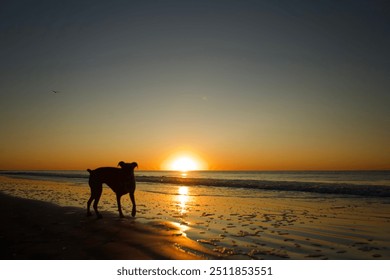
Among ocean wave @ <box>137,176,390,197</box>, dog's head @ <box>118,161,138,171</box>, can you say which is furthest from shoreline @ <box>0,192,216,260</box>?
ocean wave @ <box>137,176,390,197</box>

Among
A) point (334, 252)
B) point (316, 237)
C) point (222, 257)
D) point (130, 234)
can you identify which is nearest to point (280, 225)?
point (316, 237)

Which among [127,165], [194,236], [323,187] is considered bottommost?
[194,236]

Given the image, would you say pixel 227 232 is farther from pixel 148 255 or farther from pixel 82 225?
pixel 82 225

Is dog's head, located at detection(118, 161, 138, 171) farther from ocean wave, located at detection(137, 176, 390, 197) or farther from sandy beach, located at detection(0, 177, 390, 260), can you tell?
ocean wave, located at detection(137, 176, 390, 197)

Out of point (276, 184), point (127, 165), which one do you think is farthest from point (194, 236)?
point (276, 184)

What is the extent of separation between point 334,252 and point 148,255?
407cm

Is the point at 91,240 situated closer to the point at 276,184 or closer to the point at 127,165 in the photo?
the point at 127,165

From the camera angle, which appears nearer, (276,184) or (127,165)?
(127,165)

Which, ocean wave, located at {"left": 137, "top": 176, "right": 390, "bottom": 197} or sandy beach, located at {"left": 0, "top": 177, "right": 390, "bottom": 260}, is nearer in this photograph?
sandy beach, located at {"left": 0, "top": 177, "right": 390, "bottom": 260}

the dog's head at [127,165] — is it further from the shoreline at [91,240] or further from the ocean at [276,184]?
the ocean at [276,184]

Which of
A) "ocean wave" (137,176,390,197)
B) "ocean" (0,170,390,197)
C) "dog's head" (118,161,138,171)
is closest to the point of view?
"dog's head" (118,161,138,171)

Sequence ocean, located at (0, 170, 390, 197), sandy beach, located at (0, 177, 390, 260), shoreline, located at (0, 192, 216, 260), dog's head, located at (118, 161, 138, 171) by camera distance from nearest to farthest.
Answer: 1. shoreline, located at (0, 192, 216, 260)
2. sandy beach, located at (0, 177, 390, 260)
3. dog's head, located at (118, 161, 138, 171)
4. ocean, located at (0, 170, 390, 197)

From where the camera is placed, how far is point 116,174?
11.0m

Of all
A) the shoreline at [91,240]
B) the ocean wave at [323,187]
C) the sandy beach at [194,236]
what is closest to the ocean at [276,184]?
the ocean wave at [323,187]
